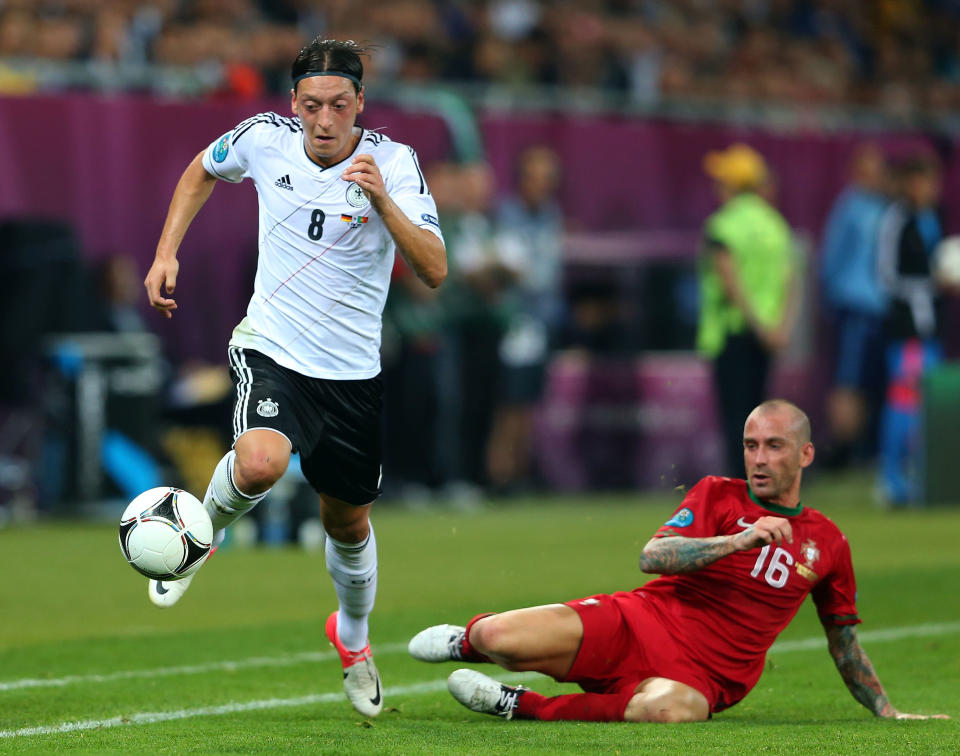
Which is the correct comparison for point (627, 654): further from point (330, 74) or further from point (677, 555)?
point (330, 74)

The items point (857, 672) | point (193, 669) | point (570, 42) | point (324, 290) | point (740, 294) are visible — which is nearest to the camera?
point (857, 672)

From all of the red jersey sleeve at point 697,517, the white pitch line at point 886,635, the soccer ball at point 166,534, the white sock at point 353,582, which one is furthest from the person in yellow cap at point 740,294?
the soccer ball at point 166,534

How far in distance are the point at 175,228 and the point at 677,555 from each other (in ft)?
7.36

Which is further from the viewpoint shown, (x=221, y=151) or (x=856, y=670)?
(x=221, y=151)

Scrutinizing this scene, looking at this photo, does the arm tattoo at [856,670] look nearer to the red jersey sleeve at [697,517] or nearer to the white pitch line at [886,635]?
the red jersey sleeve at [697,517]

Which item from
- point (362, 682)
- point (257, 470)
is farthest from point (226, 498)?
point (362, 682)

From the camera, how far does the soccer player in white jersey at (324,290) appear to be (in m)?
6.38

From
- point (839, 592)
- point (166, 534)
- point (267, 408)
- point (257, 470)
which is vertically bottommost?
point (839, 592)

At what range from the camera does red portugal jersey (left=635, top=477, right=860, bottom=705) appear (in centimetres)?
623

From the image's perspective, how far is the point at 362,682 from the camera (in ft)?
21.3

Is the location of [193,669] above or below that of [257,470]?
below

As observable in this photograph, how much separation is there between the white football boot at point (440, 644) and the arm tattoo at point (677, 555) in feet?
2.63

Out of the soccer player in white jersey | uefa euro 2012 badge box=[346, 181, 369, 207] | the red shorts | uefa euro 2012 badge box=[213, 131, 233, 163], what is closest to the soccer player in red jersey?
the red shorts

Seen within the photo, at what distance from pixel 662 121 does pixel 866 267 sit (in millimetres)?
2507
